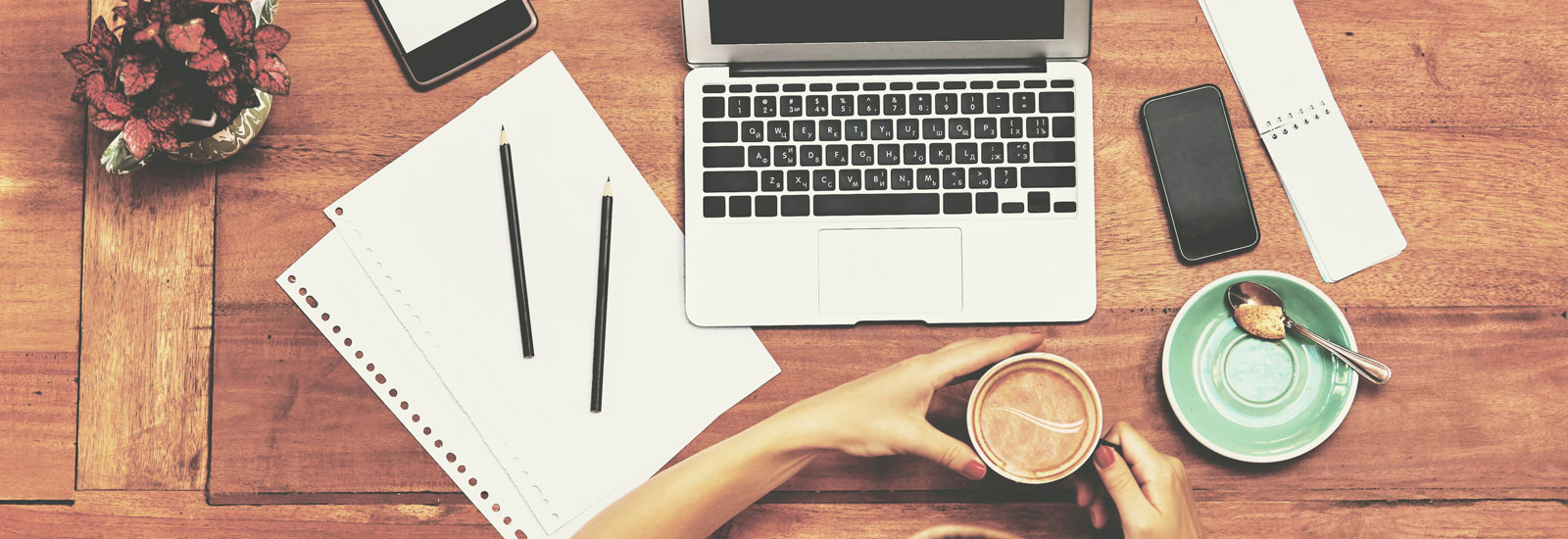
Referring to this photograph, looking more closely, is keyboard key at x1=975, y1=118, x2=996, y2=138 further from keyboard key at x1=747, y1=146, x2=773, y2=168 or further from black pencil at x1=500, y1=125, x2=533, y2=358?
black pencil at x1=500, y1=125, x2=533, y2=358

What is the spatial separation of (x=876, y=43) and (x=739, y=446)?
409mm

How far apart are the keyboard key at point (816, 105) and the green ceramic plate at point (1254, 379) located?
40 centimetres

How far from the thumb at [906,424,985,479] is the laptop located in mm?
121

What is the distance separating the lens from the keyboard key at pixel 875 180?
0.86m

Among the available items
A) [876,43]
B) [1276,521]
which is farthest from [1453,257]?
[876,43]

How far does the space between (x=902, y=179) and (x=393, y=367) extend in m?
0.55

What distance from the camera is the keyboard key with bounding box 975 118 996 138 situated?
86 cm

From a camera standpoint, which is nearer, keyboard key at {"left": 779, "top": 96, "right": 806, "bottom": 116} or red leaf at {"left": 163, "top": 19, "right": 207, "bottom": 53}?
red leaf at {"left": 163, "top": 19, "right": 207, "bottom": 53}

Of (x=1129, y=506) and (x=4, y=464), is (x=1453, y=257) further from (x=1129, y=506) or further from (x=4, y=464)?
(x=4, y=464)

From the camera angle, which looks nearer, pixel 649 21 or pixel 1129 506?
pixel 1129 506

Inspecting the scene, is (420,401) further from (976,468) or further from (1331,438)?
(1331,438)

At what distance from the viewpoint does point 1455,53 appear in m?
0.89

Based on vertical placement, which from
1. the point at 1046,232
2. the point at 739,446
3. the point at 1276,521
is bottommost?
the point at 1276,521

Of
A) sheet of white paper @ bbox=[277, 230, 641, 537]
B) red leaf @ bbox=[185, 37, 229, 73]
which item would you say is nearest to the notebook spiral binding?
sheet of white paper @ bbox=[277, 230, 641, 537]
